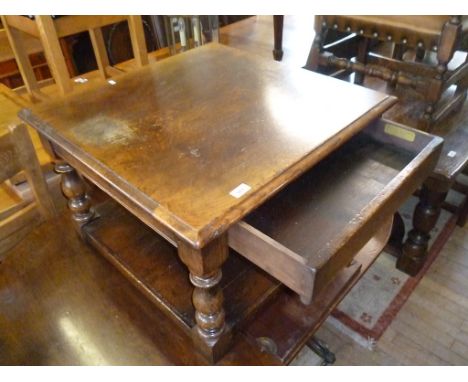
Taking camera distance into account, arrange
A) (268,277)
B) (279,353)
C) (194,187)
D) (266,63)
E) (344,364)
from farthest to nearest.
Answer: (344,364)
(266,63)
(268,277)
(279,353)
(194,187)

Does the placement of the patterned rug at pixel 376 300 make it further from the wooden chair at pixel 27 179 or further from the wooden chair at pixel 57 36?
the wooden chair at pixel 57 36

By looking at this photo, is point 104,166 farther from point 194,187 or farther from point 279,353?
point 279,353

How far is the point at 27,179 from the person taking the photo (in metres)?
0.96

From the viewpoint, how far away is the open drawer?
576mm

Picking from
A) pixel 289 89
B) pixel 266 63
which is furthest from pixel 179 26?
pixel 289 89

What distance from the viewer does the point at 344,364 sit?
114 centimetres

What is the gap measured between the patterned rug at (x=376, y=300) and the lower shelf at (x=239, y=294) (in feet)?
1.26

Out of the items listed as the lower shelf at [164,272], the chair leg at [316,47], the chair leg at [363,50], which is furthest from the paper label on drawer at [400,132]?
the chair leg at [363,50]

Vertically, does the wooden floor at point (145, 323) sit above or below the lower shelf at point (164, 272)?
below

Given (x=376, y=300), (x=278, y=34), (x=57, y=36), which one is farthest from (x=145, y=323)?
(x=278, y=34)

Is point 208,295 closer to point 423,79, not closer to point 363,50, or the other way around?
point 423,79

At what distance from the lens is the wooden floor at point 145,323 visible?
0.79 metres
